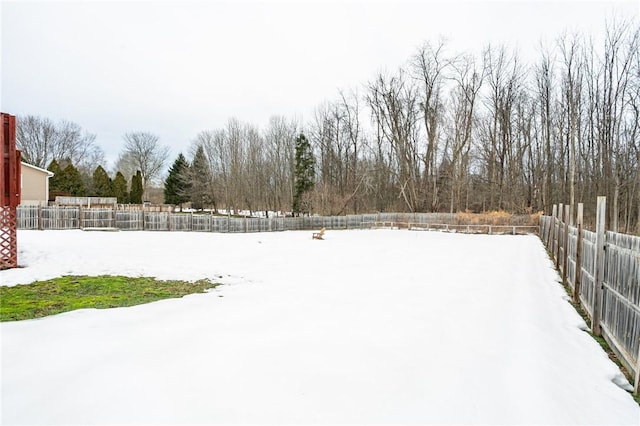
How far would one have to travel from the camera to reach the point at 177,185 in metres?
49.5

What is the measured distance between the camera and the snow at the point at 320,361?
2953 millimetres

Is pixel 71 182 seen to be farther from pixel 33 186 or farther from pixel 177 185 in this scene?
pixel 33 186

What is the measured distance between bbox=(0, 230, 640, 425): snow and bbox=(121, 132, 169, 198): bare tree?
5453 cm

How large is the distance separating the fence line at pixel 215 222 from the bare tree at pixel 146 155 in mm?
33570

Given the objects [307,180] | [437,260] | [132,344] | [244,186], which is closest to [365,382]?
[132,344]

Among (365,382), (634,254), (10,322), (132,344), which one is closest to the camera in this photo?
(365,382)

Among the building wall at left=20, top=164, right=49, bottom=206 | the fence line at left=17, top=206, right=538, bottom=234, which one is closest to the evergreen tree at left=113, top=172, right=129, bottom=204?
the building wall at left=20, top=164, right=49, bottom=206

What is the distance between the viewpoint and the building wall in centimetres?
2600

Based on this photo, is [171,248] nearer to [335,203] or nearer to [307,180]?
[335,203]

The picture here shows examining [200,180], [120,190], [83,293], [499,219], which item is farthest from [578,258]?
[120,190]

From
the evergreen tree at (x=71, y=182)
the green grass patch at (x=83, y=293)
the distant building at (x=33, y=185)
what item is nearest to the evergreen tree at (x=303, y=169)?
the distant building at (x=33, y=185)

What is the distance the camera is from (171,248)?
15.6 metres

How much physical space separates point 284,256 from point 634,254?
1136cm

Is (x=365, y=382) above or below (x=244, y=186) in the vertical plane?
below
